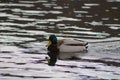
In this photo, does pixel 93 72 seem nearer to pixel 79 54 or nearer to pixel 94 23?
pixel 79 54

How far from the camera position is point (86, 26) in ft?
104

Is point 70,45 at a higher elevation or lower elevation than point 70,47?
higher

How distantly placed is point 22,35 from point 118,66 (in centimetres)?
804

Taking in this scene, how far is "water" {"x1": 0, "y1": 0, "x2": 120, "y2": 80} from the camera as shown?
65.4 ft

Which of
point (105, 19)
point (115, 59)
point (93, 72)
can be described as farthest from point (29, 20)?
point (93, 72)

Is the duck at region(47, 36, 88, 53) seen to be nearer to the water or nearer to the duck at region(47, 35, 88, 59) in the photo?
the duck at region(47, 35, 88, 59)

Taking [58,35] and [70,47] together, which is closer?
[70,47]

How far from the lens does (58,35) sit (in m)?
28.5

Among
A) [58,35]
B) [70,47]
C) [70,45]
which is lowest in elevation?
[58,35]

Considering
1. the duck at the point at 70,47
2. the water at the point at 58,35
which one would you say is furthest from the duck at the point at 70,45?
the water at the point at 58,35

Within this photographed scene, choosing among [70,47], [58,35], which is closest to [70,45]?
[70,47]

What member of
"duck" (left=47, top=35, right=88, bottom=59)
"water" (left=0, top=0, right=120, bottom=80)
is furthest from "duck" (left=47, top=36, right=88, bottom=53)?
"water" (left=0, top=0, right=120, bottom=80)

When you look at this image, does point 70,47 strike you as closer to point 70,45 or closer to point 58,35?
point 70,45

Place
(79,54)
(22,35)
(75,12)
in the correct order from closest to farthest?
(79,54) → (22,35) → (75,12)
